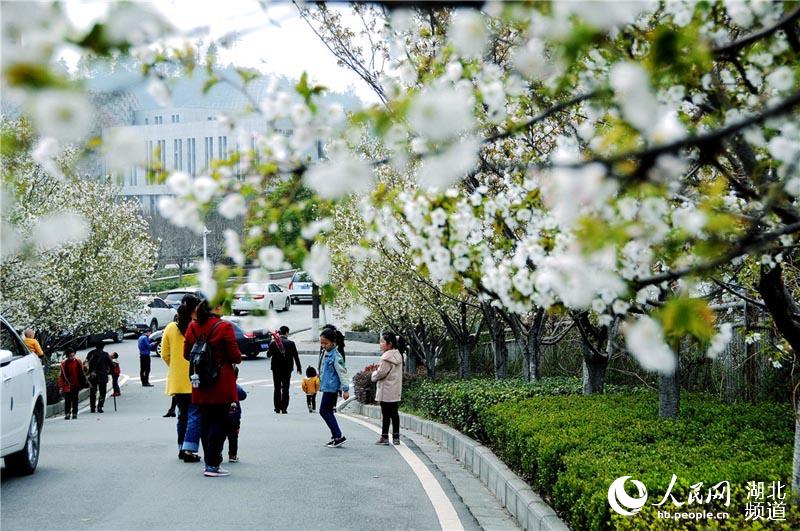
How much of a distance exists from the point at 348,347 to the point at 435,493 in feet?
95.7

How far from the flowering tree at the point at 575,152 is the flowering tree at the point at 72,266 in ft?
44.7

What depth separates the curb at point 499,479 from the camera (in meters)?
7.12

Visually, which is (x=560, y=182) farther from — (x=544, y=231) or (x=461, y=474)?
(x=461, y=474)

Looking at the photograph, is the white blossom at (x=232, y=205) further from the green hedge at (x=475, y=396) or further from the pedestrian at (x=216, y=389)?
the green hedge at (x=475, y=396)

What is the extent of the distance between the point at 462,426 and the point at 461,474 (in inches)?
86.2

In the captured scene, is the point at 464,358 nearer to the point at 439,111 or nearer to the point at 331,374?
the point at 331,374

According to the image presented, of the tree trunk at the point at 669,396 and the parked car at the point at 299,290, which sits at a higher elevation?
the tree trunk at the point at 669,396

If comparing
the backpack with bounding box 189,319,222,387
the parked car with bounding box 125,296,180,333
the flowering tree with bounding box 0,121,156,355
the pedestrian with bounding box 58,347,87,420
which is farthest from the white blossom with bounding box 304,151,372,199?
the parked car with bounding box 125,296,180,333

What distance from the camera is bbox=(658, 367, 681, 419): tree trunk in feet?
31.8

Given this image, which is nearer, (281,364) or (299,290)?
(281,364)

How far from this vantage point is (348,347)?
3797 cm

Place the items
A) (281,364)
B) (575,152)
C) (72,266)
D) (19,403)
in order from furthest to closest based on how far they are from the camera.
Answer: (72,266) → (281,364) → (19,403) → (575,152)

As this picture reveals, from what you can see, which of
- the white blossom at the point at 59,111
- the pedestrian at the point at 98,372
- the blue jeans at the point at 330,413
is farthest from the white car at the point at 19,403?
the pedestrian at the point at 98,372

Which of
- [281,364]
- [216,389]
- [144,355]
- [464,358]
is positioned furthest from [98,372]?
[216,389]
